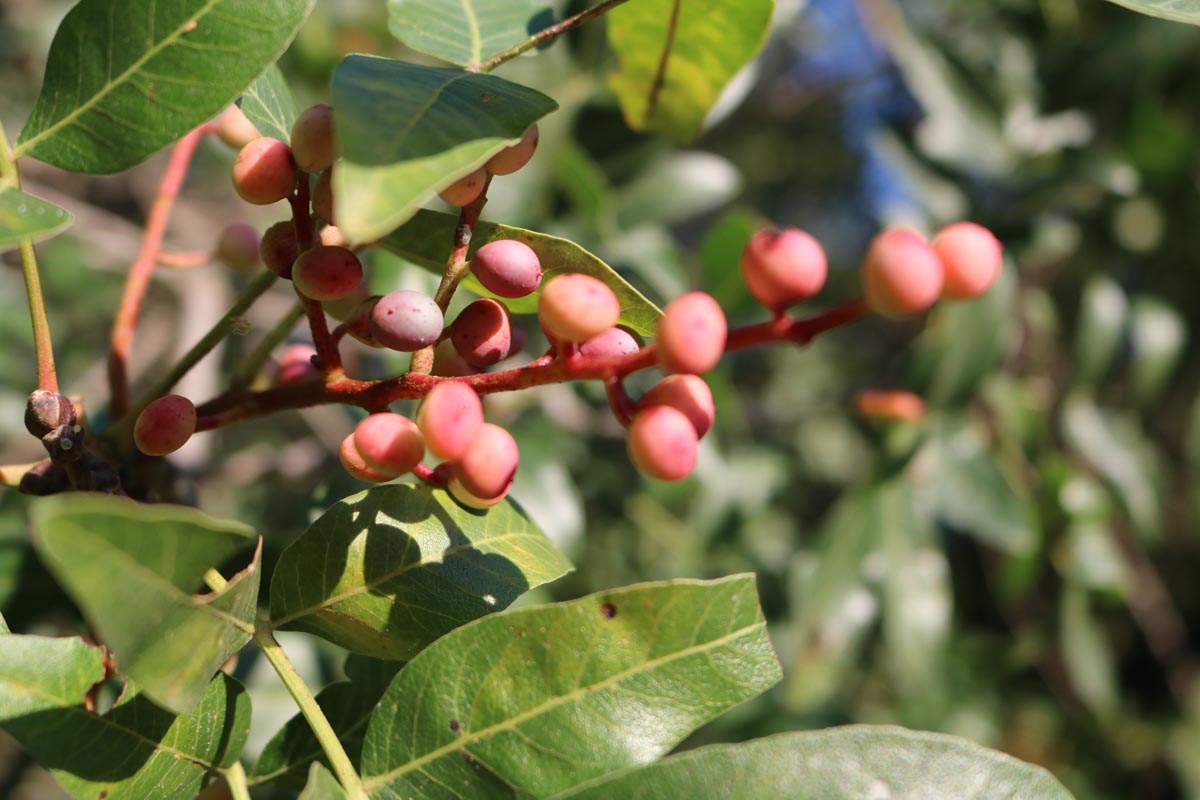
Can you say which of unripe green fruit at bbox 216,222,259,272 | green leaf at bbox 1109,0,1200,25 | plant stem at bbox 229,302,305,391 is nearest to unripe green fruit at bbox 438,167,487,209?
plant stem at bbox 229,302,305,391

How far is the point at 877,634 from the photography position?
220 centimetres

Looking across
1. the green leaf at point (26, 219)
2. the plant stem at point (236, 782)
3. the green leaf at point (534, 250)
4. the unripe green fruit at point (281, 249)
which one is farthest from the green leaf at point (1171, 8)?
the plant stem at point (236, 782)

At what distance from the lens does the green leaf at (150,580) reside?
18.8 inches

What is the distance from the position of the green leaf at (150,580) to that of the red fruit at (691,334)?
253 mm

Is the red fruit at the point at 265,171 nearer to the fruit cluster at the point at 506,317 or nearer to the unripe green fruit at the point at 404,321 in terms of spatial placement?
the fruit cluster at the point at 506,317

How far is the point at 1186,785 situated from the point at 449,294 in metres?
3.16

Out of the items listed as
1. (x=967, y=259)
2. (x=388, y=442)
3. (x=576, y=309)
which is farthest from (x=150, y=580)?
(x=967, y=259)

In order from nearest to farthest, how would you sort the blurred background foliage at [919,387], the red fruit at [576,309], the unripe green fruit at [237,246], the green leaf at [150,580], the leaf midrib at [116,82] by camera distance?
the green leaf at [150,580], the red fruit at [576,309], the leaf midrib at [116,82], the unripe green fruit at [237,246], the blurred background foliage at [919,387]

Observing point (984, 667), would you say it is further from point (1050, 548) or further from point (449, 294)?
point (449, 294)

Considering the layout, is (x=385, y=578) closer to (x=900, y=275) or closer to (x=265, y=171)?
(x=265, y=171)

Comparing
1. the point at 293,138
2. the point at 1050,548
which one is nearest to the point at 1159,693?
the point at 1050,548

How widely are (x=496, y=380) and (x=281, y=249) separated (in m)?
0.21

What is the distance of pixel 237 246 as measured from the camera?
116 cm

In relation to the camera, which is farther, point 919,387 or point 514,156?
point 919,387
